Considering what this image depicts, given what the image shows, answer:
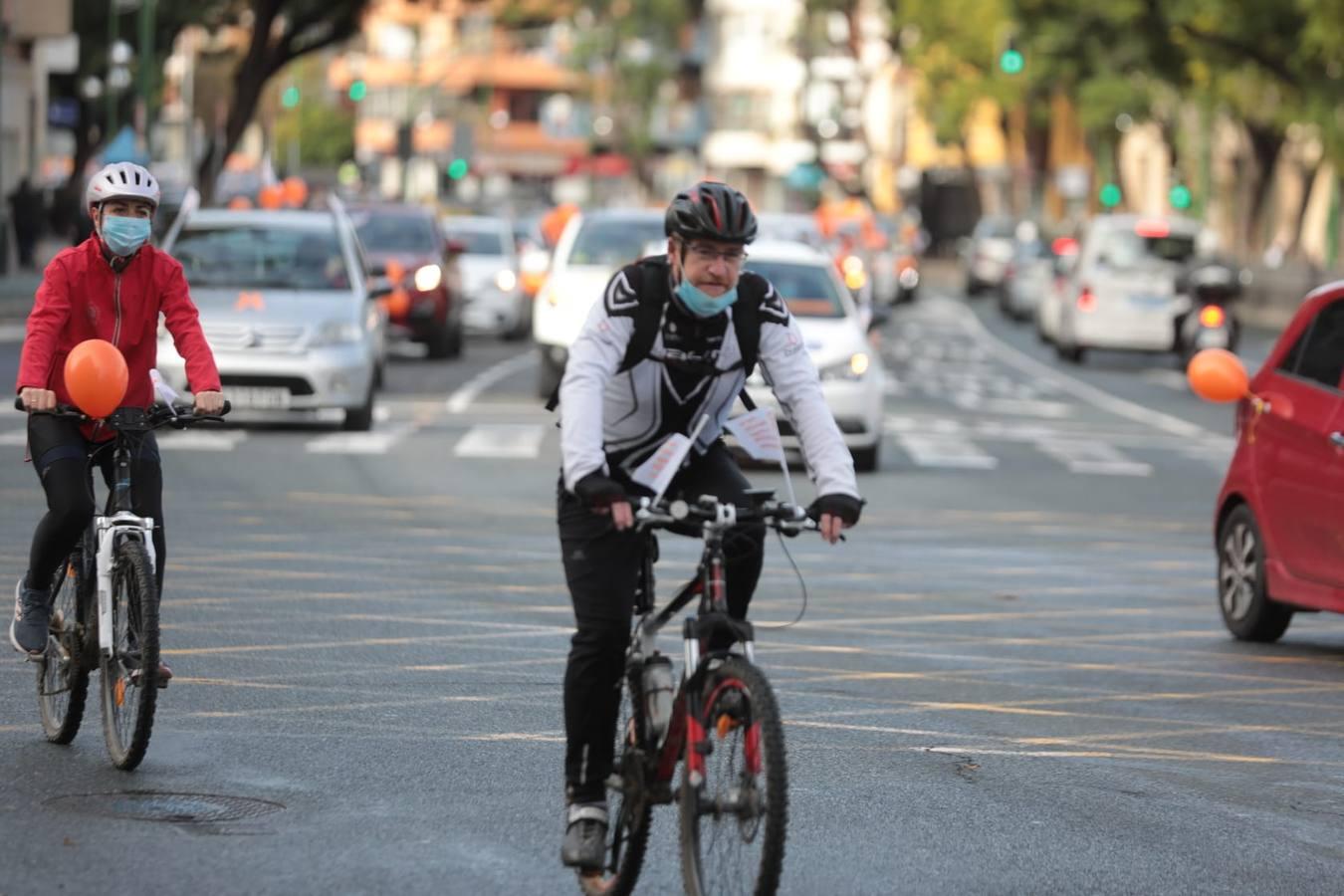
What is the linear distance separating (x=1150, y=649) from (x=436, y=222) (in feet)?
75.8

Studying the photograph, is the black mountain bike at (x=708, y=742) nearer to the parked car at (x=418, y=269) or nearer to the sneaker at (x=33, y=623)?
the sneaker at (x=33, y=623)

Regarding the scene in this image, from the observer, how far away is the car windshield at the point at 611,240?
26.6 m

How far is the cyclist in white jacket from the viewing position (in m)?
6.66

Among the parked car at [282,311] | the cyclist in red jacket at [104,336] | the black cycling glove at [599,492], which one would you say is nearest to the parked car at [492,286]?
the parked car at [282,311]

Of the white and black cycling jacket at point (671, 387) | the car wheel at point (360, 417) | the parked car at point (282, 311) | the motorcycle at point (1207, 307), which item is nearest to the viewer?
the white and black cycling jacket at point (671, 387)

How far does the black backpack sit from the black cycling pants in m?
0.26

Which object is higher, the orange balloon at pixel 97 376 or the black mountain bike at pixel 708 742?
the orange balloon at pixel 97 376

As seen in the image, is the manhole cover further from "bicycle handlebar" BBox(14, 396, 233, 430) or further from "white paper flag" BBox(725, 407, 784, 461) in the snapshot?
"white paper flag" BBox(725, 407, 784, 461)

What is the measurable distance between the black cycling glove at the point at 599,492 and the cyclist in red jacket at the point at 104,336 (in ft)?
7.81

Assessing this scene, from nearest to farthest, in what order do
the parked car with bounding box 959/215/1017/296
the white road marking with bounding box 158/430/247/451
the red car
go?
1. the red car
2. the white road marking with bounding box 158/430/247/451
3. the parked car with bounding box 959/215/1017/296

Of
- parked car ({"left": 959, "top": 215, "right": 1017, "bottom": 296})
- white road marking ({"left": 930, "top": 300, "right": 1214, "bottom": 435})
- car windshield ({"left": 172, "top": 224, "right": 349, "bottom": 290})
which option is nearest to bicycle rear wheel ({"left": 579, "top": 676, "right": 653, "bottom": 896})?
car windshield ({"left": 172, "top": 224, "right": 349, "bottom": 290})

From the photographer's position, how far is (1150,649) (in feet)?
40.5

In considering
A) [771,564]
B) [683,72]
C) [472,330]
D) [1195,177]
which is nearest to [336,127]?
[683,72]

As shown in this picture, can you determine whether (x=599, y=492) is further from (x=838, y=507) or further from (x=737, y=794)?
(x=737, y=794)
